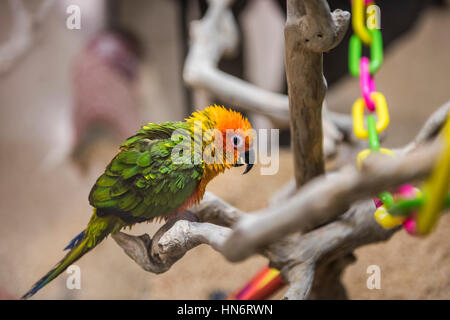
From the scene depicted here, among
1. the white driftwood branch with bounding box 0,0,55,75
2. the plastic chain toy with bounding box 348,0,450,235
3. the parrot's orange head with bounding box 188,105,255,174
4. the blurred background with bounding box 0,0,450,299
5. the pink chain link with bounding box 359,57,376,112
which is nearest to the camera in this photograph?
the plastic chain toy with bounding box 348,0,450,235

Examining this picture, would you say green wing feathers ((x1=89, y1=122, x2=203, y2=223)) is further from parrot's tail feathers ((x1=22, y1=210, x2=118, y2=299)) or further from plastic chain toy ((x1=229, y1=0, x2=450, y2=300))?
plastic chain toy ((x1=229, y1=0, x2=450, y2=300))

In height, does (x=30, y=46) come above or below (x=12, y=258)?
above

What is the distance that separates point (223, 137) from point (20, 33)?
44.2 inches

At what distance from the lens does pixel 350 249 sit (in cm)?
82

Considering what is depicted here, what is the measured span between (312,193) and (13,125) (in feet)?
4.27

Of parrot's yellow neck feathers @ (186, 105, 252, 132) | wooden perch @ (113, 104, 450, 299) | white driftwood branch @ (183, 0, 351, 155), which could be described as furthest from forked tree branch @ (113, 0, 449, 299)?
white driftwood branch @ (183, 0, 351, 155)

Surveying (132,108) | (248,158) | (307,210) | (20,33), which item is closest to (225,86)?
(132,108)

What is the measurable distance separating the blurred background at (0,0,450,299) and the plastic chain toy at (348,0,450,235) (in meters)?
0.19

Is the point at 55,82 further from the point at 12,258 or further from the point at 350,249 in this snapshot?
the point at 350,249

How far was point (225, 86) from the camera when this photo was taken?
4.26ft

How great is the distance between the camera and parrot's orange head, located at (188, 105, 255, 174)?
19.5 inches

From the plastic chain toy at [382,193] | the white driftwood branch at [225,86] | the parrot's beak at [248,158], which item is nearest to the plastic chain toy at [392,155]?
the plastic chain toy at [382,193]

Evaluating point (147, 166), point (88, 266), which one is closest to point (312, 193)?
point (147, 166)

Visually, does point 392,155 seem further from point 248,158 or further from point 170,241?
point 170,241
